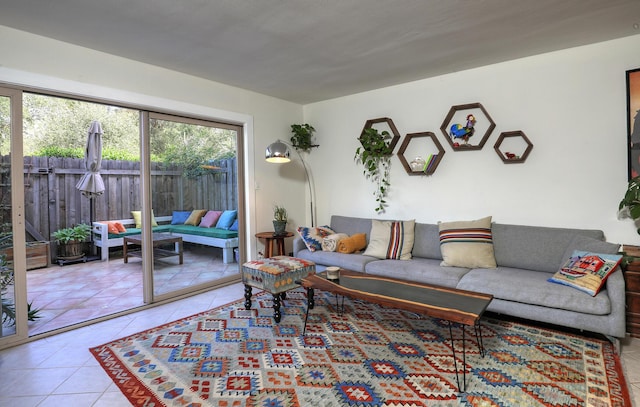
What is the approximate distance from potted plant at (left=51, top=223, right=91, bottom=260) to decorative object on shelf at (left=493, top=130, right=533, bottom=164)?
20.8 feet

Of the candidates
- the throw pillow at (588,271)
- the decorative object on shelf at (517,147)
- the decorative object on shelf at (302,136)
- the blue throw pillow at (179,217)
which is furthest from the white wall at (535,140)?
the blue throw pillow at (179,217)

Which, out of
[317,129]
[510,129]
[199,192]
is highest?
[317,129]

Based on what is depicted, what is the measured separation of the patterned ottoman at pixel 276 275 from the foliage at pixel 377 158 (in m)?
1.64

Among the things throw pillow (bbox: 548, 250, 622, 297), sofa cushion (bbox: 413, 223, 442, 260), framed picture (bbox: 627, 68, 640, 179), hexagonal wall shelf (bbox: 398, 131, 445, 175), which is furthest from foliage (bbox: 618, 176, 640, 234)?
hexagonal wall shelf (bbox: 398, 131, 445, 175)

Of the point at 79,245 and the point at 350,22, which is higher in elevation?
the point at 350,22

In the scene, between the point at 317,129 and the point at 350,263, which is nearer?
the point at 350,263

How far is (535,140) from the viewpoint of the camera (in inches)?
132

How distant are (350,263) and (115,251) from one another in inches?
191

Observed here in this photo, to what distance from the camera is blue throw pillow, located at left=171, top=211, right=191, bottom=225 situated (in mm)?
3861

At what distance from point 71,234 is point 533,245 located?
6.54 meters

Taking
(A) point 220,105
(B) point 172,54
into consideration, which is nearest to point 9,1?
(B) point 172,54

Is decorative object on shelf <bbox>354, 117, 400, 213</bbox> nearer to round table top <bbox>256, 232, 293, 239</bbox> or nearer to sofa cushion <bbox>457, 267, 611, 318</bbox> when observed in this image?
round table top <bbox>256, 232, 293, 239</bbox>

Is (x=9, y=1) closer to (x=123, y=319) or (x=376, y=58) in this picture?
(x=123, y=319)

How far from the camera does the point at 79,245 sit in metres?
5.65
